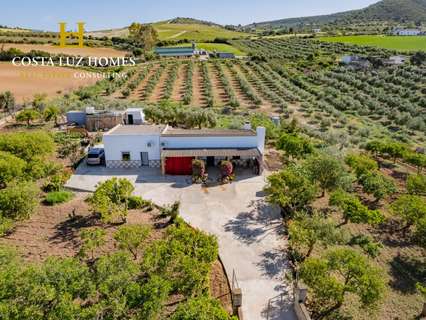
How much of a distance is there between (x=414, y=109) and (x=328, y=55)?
5995 cm

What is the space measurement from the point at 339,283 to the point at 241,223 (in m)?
7.26

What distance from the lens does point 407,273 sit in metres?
16.7

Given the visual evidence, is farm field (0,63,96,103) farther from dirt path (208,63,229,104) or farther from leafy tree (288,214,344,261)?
leafy tree (288,214,344,261)

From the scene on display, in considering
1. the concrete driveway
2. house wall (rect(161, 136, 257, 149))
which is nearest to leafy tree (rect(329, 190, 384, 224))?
the concrete driveway

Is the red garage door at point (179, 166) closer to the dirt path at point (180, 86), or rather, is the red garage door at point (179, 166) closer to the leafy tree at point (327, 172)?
the leafy tree at point (327, 172)

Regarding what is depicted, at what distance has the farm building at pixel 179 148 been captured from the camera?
86.2 ft

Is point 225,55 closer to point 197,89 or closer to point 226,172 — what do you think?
point 197,89

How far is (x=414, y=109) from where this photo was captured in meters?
47.2

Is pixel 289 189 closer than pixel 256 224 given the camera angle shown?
No

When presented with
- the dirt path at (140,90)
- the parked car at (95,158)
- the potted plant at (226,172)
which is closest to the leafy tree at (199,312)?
the potted plant at (226,172)

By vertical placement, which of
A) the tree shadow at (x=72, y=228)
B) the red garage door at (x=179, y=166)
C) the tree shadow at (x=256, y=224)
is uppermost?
the red garage door at (x=179, y=166)

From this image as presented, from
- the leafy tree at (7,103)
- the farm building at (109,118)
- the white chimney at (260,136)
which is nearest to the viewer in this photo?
the white chimney at (260,136)

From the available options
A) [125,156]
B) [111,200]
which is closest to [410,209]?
[111,200]

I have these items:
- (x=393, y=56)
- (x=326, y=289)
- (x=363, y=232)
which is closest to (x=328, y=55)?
(x=393, y=56)
